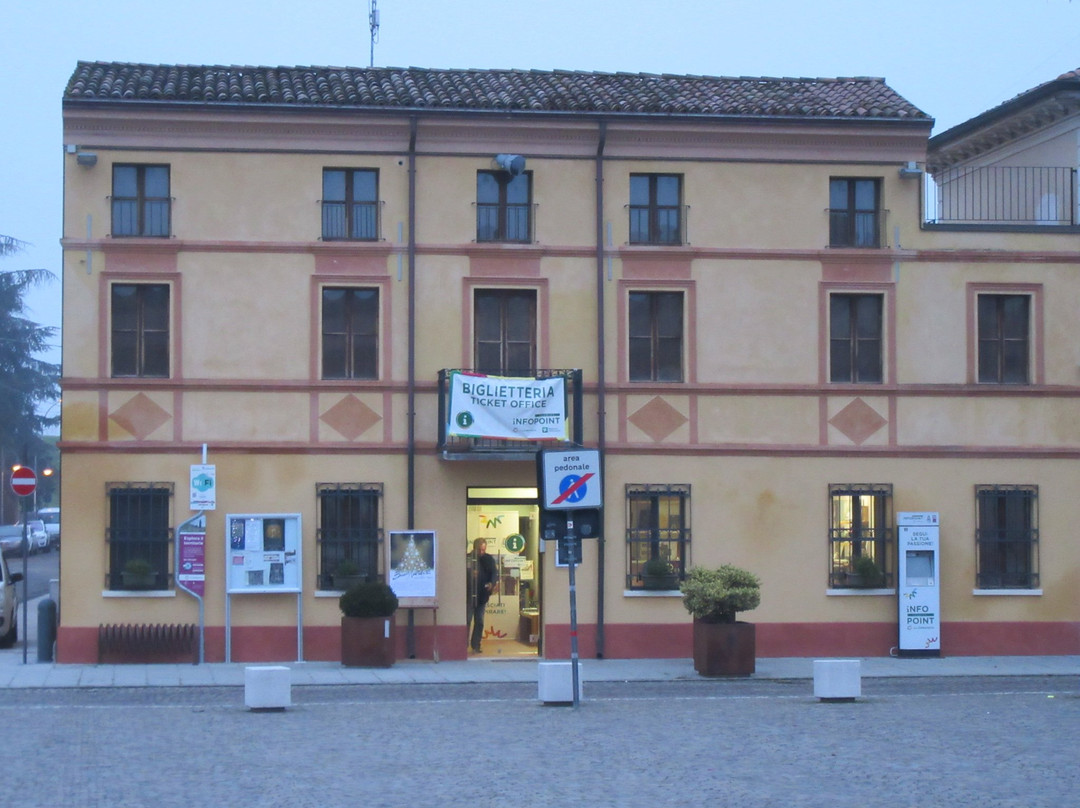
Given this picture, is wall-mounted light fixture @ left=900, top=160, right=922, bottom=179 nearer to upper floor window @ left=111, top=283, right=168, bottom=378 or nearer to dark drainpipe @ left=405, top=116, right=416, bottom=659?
dark drainpipe @ left=405, top=116, right=416, bottom=659

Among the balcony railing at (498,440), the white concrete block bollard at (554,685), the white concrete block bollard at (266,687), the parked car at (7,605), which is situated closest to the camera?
the white concrete block bollard at (266,687)

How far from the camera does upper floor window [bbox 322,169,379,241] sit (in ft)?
81.7

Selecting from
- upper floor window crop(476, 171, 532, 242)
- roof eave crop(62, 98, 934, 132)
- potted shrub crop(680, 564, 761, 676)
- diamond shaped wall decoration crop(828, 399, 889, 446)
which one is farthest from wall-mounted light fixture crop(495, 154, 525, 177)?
potted shrub crop(680, 564, 761, 676)

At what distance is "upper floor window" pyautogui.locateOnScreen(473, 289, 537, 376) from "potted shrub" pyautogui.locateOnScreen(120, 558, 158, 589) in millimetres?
6211

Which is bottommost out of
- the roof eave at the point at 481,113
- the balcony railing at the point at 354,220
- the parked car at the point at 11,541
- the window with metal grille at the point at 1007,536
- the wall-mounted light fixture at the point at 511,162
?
the parked car at the point at 11,541

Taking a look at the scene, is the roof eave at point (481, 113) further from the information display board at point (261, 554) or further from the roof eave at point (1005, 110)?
the information display board at point (261, 554)

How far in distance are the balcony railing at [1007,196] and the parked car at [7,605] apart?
17351mm

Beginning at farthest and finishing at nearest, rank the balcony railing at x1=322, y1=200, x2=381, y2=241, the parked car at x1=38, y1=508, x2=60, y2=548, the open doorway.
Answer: the parked car at x1=38, y1=508, x2=60, y2=548 < the open doorway < the balcony railing at x1=322, y1=200, x2=381, y2=241

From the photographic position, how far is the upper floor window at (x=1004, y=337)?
1021 inches

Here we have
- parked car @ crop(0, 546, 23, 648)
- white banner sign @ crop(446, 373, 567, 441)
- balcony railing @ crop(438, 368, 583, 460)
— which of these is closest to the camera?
white banner sign @ crop(446, 373, 567, 441)

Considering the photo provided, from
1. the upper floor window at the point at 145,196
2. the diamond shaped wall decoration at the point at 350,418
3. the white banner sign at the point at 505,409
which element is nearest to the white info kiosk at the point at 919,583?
the white banner sign at the point at 505,409

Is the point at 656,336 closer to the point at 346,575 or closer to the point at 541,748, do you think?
the point at 346,575

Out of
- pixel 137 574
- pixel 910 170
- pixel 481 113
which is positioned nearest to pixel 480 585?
pixel 137 574

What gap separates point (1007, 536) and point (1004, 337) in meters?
3.39
